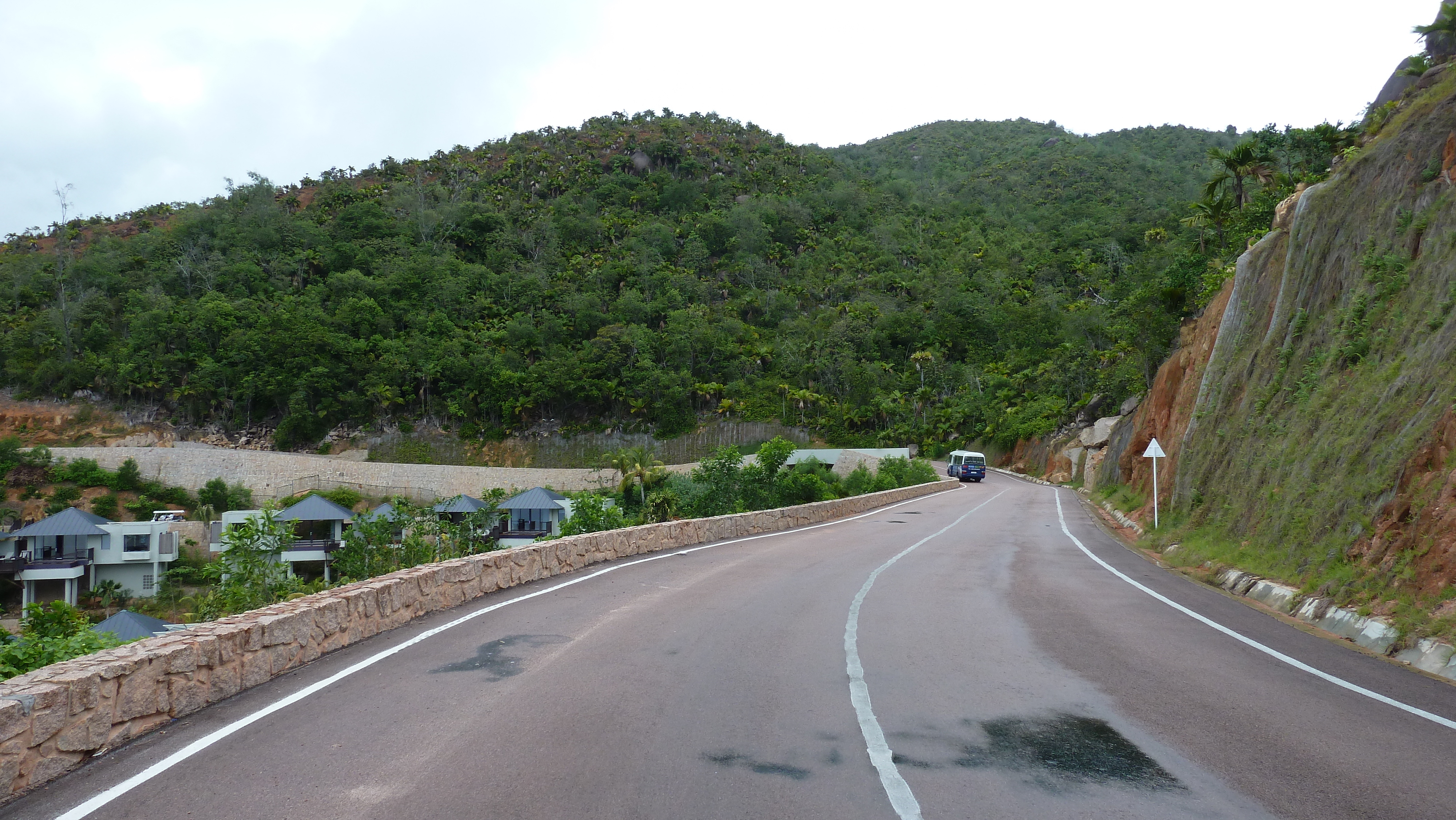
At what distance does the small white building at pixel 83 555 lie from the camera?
38812 millimetres

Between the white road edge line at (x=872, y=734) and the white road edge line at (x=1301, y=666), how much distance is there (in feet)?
12.6

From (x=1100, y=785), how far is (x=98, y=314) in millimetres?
106009

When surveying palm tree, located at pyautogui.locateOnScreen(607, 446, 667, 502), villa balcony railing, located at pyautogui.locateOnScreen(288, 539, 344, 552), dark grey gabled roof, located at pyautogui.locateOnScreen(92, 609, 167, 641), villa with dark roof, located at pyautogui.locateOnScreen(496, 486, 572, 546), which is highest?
palm tree, located at pyautogui.locateOnScreen(607, 446, 667, 502)

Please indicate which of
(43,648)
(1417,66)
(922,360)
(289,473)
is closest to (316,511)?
(289,473)

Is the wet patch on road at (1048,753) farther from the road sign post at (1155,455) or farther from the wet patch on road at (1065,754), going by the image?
the road sign post at (1155,455)

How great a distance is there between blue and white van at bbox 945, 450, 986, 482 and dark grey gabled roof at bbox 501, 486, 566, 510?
1035 inches

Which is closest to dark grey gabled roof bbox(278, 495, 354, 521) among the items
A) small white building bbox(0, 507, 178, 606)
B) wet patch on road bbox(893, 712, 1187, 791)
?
small white building bbox(0, 507, 178, 606)

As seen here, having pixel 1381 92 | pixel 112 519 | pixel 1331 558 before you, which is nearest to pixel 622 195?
pixel 112 519

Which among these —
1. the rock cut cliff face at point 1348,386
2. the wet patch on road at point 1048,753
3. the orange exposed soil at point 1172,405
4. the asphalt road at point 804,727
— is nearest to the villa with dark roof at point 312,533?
the orange exposed soil at point 1172,405

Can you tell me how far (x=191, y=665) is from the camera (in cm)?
570

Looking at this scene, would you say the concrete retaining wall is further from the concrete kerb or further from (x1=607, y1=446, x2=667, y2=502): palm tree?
the concrete kerb

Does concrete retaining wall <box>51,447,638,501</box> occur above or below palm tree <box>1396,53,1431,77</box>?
below

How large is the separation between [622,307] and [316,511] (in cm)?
5070

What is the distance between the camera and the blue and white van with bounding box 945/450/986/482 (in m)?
53.7
